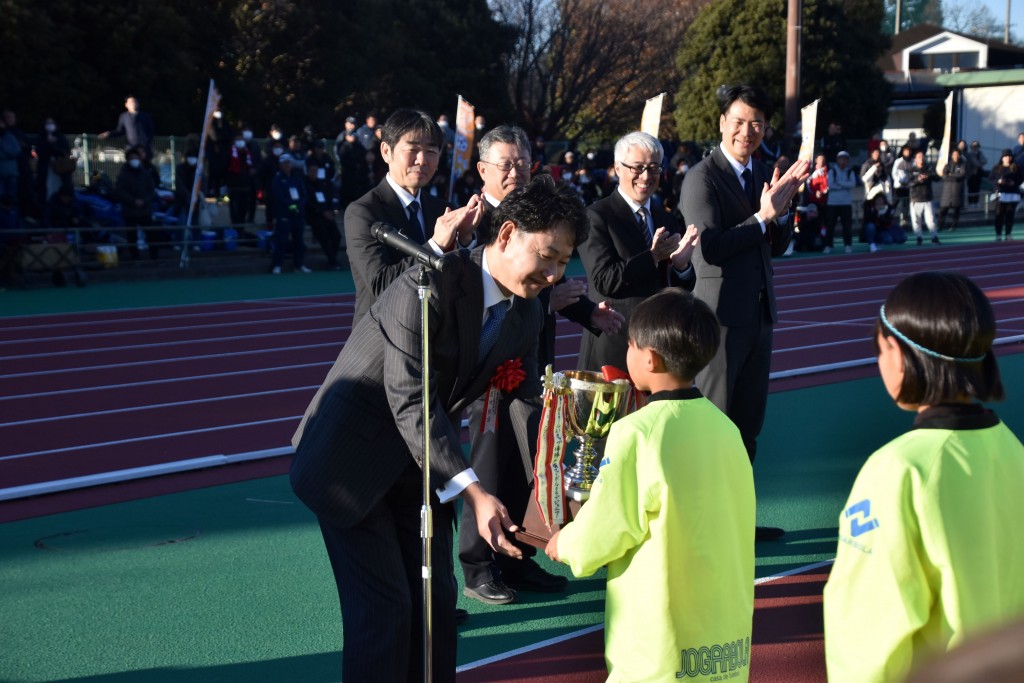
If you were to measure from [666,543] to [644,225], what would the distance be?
3.19 m

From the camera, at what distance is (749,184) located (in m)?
6.45

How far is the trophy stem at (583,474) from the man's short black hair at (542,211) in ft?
2.28

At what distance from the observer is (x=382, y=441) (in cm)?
373

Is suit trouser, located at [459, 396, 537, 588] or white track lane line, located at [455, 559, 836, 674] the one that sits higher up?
suit trouser, located at [459, 396, 537, 588]

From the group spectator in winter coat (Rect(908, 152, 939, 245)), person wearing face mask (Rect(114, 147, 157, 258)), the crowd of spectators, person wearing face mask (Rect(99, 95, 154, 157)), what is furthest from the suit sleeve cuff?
spectator in winter coat (Rect(908, 152, 939, 245))

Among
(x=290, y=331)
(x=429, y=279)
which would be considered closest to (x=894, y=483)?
(x=429, y=279)

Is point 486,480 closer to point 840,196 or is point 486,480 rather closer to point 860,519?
point 860,519

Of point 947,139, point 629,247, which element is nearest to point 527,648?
point 629,247

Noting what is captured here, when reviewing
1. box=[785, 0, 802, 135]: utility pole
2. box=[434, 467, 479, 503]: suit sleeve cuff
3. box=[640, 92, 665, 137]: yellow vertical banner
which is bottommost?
box=[434, 467, 479, 503]: suit sleeve cuff

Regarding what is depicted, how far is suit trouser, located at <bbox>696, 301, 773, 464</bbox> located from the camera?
244 inches

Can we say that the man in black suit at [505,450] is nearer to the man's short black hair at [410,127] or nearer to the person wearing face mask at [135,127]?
the man's short black hair at [410,127]

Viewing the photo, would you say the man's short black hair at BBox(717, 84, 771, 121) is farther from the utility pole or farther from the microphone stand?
the utility pole

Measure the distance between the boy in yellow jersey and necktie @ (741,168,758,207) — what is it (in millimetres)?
3172

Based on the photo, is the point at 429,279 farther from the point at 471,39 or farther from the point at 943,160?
the point at 471,39
